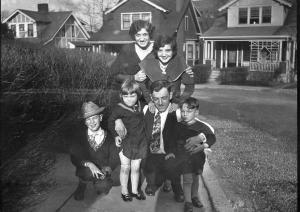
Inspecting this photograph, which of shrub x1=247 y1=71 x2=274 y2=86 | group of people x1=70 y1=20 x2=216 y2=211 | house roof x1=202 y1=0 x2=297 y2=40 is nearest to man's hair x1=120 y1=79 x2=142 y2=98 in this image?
group of people x1=70 y1=20 x2=216 y2=211

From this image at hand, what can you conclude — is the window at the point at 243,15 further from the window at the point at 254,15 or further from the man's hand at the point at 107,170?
the man's hand at the point at 107,170

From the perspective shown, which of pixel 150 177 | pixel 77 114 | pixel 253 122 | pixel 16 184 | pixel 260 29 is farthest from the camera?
pixel 253 122

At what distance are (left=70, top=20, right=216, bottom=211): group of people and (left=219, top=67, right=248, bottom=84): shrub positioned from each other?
95cm

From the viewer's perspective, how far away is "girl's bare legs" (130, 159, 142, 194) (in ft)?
6.87

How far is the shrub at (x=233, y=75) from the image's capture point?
9.62 ft

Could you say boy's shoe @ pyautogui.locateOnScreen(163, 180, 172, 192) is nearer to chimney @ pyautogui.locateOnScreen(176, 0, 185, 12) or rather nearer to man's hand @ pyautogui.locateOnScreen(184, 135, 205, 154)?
man's hand @ pyautogui.locateOnScreen(184, 135, 205, 154)

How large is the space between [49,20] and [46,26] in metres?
0.07

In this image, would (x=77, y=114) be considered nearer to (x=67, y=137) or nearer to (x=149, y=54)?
(x=67, y=137)

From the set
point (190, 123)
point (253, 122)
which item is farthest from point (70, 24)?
point (253, 122)

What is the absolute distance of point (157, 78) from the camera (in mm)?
2037

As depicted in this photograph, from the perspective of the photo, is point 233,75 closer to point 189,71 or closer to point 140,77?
point 189,71

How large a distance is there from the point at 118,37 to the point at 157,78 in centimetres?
35

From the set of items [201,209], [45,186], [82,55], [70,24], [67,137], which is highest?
[70,24]

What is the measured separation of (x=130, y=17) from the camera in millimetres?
2094
